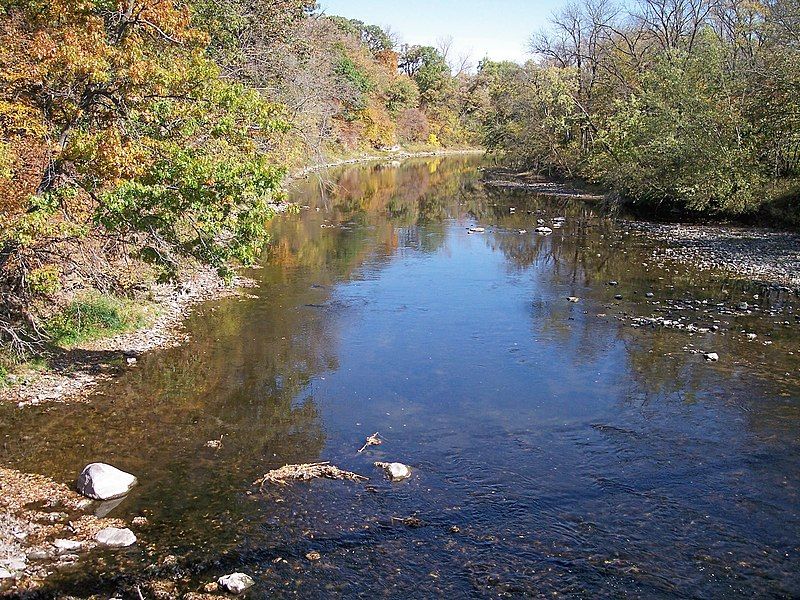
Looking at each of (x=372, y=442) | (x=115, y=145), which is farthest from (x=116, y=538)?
(x=115, y=145)

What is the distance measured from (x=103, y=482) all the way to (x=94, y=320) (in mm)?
6664

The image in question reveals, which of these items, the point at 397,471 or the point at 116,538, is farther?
the point at 397,471

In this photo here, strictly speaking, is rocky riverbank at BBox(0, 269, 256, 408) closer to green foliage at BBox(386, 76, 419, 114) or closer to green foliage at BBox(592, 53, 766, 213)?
green foliage at BBox(592, 53, 766, 213)

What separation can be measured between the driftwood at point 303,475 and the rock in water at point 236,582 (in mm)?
2235

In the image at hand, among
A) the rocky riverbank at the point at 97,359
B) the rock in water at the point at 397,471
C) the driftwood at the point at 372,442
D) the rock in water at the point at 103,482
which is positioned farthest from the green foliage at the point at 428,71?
the rock in water at the point at 103,482

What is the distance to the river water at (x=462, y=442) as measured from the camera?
7.85m

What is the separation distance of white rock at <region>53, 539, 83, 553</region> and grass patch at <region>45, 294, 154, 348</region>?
Result: 6.75 metres

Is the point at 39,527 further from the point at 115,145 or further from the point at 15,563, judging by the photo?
the point at 115,145

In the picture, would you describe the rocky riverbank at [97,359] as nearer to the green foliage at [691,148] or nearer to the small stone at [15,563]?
the small stone at [15,563]

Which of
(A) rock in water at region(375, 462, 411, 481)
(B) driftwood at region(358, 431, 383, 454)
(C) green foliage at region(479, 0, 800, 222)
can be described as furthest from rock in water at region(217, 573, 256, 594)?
(C) green foliage at region(479, 0, 800, 222)

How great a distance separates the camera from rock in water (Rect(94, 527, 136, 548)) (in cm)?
800

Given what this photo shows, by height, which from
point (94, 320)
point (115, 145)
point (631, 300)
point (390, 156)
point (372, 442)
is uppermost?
point (390, 156)

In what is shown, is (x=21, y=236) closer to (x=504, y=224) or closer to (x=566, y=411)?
(x=566, y=411)

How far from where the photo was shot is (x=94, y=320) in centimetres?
1489
